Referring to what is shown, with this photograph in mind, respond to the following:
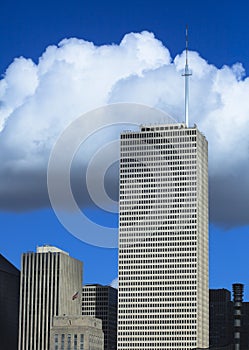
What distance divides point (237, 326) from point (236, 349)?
19.5 ft

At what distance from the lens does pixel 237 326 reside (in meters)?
177

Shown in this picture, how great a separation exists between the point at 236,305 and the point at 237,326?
5498mm

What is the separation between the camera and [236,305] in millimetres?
172875

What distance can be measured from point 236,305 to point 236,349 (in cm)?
688

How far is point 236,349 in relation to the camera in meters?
172
